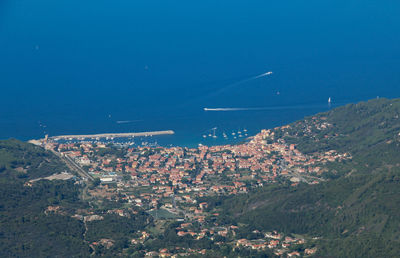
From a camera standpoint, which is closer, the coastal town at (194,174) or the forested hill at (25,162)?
the coastal town at (194,174)

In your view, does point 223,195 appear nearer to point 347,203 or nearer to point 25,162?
point 347,203

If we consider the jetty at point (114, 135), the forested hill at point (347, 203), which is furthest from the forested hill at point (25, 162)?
the forested hill at point (347, 203)

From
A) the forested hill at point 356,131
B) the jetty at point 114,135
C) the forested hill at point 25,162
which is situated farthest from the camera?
the jetty at point 114,135

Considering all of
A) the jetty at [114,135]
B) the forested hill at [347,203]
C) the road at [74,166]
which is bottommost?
the forested hill at [347,203]

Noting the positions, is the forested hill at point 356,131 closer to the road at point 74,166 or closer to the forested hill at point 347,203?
the forested hill at point 347,203

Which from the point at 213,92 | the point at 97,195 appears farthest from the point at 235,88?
the point at 97,195

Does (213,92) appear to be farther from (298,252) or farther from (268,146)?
(298,252)

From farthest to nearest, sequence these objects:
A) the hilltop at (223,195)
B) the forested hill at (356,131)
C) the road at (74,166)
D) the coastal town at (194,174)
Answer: the forested hill at (356,131) < the road at (74,166) < the coastal town at (194,174) < the hilltop at (223,195)

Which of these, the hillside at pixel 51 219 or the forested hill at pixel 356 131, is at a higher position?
the forested hill at pixel 356 131
